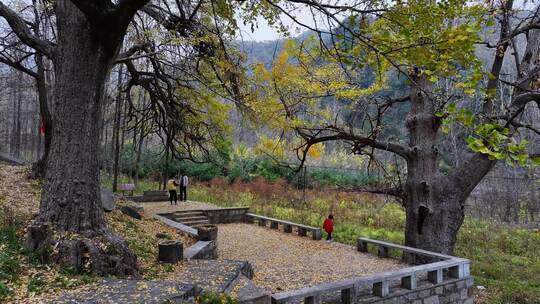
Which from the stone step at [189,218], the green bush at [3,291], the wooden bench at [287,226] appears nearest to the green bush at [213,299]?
the green bush at [3,291]

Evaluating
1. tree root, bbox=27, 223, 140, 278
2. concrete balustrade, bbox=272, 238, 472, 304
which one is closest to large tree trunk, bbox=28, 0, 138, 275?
tree root, bbox=27, 223, 140, 278

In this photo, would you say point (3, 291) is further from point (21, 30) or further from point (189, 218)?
point (189, 218)

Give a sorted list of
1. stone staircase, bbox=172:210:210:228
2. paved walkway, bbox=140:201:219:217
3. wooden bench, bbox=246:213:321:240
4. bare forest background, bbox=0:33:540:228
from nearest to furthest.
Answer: wooden bench, bbox=246:213:321:240, stone staircase, bbox=172:210:210:228, paved walkway, bbox=140:201:219:217, bare forest background, bbox=0:33:540:228

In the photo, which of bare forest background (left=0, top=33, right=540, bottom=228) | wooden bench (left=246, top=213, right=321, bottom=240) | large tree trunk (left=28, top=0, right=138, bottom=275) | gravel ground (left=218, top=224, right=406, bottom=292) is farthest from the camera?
bare forest background (left=0, top=33, right=540, bottom=228)

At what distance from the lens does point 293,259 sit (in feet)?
31.7

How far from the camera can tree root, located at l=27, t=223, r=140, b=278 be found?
499 cm

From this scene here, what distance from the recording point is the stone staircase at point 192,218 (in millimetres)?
13633

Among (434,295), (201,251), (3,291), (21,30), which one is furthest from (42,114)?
(434,295)

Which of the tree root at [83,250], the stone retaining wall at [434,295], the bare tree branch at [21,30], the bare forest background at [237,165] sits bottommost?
the stone retaining wall at [434,295]

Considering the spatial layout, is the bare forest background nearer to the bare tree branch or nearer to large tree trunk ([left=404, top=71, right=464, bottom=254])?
large tree trunk ([left=404, top=71, right=464, bottom=254])

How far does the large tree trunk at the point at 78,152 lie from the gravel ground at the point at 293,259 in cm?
337

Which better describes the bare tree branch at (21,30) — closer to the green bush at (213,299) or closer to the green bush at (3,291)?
the green bush at (3,291)

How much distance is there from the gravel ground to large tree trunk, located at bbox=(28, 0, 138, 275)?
3.37 metres

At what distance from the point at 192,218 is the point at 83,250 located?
9.12 m
